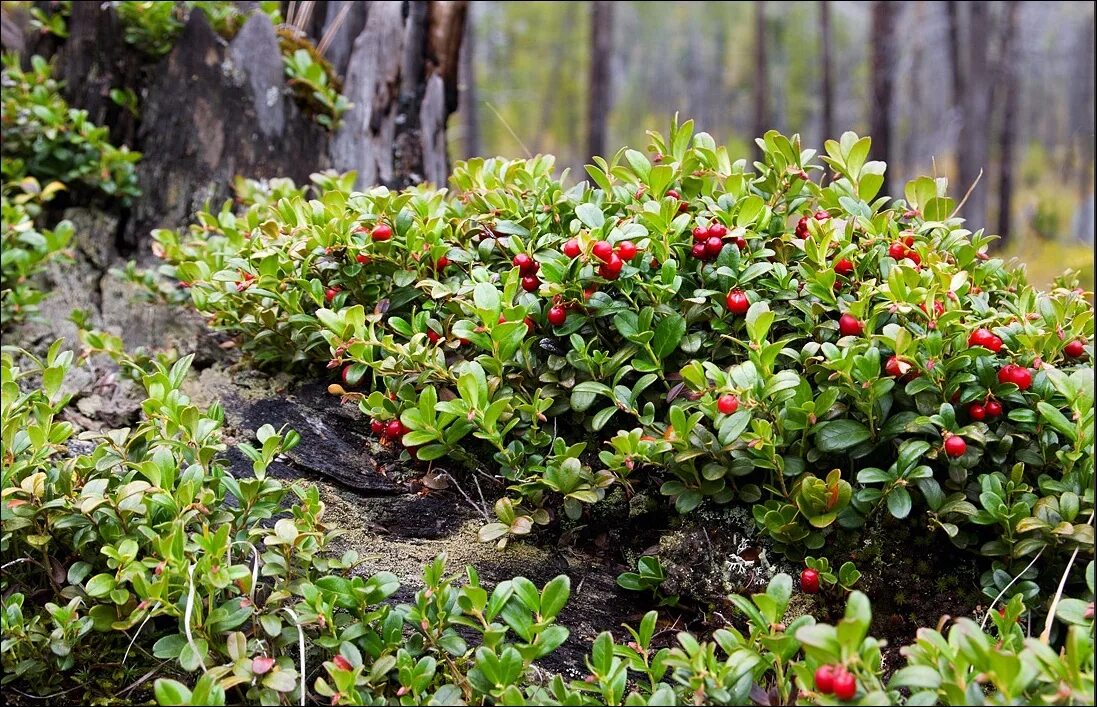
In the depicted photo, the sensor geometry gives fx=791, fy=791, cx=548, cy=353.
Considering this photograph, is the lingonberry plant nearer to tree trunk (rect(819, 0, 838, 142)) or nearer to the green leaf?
the green leaf

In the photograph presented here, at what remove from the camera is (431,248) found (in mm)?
2334

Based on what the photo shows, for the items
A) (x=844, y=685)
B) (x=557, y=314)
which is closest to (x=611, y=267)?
(x=557, y=314)

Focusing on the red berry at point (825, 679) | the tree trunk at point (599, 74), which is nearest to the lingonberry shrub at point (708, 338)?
the red berry at point (825, 679)

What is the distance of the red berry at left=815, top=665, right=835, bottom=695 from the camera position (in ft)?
4.34

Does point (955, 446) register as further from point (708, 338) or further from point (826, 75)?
point (826, 75)

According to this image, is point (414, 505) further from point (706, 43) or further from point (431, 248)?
point (706, 43)

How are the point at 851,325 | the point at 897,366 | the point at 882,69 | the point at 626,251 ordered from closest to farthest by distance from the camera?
1. the point at 897,366
2. the point at 851,325
3. the point at 626,251
4. the point at 882,69

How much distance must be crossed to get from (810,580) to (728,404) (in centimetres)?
48

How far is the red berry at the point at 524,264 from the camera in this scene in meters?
2.20

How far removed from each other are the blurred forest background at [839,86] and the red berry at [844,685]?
544 cm

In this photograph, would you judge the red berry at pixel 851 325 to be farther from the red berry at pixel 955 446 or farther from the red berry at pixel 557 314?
the red berry at pixel 557 314

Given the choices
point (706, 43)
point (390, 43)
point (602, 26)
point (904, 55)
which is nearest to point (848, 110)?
point (706, 43)

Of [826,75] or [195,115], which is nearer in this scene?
[195,115]

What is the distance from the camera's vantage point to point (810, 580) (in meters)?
1.87
